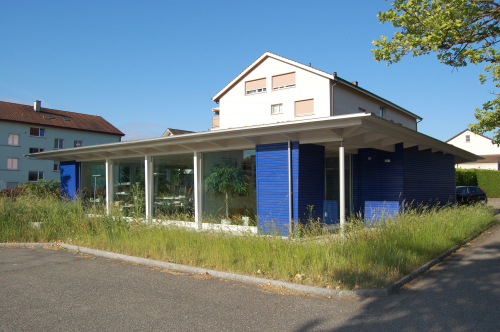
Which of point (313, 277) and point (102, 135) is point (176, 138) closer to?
point (313, 277)

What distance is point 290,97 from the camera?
2611 cm

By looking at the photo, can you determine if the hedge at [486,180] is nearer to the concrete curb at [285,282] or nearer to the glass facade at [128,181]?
the concrete curb at [285,282]

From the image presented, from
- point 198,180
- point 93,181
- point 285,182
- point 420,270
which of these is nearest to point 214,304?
point 420,270

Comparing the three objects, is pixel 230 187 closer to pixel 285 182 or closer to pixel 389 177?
pixel 285 182

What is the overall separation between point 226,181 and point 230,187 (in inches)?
9.2

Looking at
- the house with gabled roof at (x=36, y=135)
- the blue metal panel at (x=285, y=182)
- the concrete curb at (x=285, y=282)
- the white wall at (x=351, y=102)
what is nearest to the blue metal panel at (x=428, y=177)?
the blue metal panel at (x=285, y=182)

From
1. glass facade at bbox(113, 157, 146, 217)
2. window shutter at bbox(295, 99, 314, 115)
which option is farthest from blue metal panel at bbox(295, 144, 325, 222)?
window shutter at bbox(295, 99, 314, 115)

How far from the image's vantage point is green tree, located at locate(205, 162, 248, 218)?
11664 millimetres

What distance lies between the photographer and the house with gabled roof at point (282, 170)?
10.1 metres

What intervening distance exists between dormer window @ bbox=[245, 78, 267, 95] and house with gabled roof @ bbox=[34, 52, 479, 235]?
13921 millimetres

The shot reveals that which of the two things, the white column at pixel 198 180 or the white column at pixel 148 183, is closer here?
the white column at pixel 198 180

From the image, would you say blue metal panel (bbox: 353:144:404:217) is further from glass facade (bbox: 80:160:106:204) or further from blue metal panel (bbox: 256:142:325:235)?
glass facade (bbox: 80:160:106:204)

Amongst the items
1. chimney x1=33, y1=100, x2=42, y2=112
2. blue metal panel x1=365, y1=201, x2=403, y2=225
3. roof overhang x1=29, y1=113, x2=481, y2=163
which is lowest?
blue metal panel x1=365, y1=201, x2=403, y2=225

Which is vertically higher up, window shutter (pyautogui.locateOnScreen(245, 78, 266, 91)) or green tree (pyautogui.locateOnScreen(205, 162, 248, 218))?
window shutter (pyautogui.locateOnScreen(245, 78, 266, 91))
